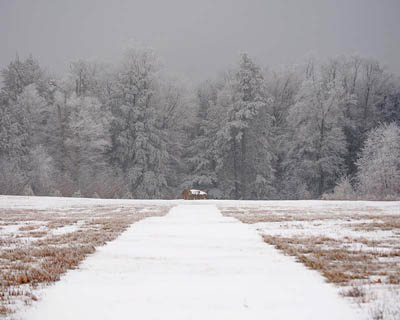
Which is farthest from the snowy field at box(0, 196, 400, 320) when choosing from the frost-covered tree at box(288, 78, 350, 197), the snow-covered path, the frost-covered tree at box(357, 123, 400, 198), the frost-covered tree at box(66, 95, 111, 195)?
the frost-covered tree at box(288, 78, 350, 197)

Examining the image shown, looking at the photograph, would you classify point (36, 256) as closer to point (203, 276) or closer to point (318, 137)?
point (203, 276)

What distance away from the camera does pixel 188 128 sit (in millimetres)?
44750

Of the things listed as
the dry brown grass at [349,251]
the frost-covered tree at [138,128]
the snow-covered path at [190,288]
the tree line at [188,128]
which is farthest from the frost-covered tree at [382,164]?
the snow-covered path at [190,288]

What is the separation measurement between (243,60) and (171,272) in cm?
3908

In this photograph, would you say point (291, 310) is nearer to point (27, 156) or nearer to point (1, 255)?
point (1, 255)

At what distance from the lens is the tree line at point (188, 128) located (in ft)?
119

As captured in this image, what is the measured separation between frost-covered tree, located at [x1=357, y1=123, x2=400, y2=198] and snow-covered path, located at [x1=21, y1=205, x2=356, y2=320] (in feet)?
77.0

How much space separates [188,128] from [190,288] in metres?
41.4

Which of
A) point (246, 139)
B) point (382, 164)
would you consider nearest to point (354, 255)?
point (382, 164)

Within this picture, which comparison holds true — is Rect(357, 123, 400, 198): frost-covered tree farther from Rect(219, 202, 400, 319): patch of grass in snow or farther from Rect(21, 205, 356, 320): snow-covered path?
Rect(21, 205, 356, 320): snow-covered path

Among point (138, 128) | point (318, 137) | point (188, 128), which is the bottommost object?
point (318, 137)

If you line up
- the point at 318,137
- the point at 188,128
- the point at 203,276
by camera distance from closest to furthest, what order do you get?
the point at 203,276 → the point at 318,137 → the point at 188,128

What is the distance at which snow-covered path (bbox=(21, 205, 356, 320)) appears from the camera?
3.01 meters

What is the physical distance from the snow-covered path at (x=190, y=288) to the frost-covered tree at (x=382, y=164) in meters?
23.5
